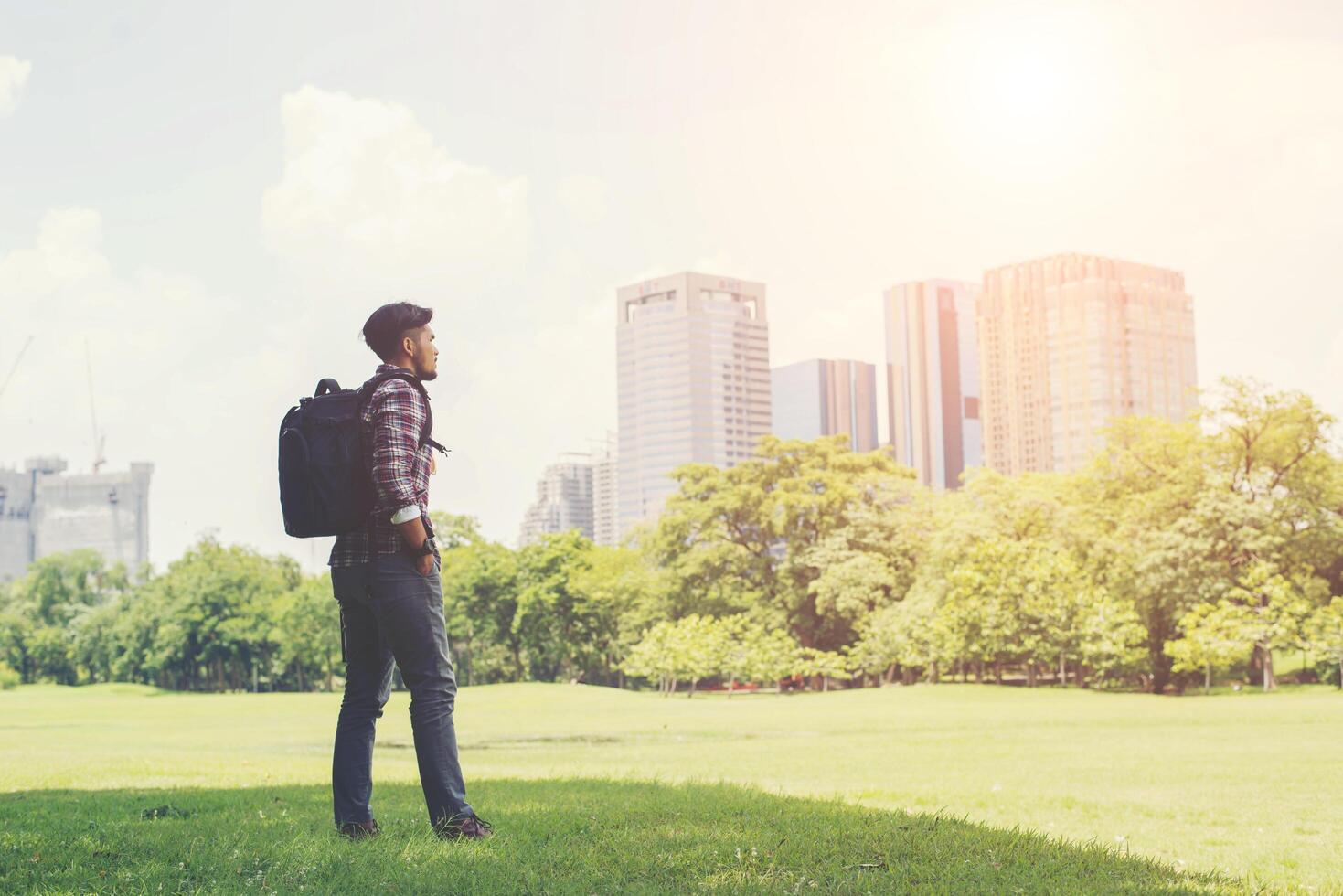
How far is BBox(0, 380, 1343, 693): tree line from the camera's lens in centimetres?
2942

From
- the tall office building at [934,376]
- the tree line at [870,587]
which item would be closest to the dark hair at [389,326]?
the tree line at [870,587]

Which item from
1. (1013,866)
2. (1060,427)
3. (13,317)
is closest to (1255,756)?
(1013,866)

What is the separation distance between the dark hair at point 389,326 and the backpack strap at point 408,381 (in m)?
0.20

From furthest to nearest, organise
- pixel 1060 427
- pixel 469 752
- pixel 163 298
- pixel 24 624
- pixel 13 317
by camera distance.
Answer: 1. pixel 13 317
2. pixel 163 298
3. pixel 1060 427
4. pixel 24 624
5. pixel 469 752

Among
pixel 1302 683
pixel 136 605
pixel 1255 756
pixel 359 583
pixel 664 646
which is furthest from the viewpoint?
pixel 136 605

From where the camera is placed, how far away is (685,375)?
18800 centimetres

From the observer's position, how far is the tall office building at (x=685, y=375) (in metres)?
189

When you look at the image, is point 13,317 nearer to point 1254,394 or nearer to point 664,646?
point 664,646

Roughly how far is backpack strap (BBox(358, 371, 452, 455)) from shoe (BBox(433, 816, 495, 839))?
1550 millimetres

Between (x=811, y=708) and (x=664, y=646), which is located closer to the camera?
(x=811, y=708)

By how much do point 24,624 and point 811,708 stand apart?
53278 mm

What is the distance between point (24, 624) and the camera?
63906mm

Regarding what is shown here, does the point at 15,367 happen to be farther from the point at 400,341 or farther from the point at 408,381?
the point at 408,381

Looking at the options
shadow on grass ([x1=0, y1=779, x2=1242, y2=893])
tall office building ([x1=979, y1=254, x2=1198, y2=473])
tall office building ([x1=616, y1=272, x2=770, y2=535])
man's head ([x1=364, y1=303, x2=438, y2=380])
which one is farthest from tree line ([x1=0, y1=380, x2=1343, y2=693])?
tall office building ([x1=616, y1=272, x2=770, y2=535])
